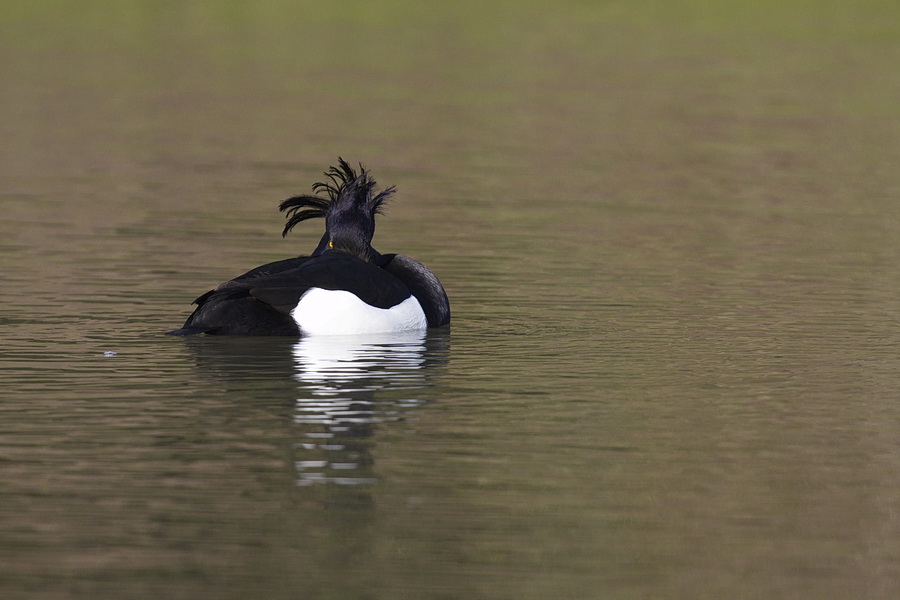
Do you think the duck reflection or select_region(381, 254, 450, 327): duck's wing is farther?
select_region(381, 254, 450, 327): duck's wing

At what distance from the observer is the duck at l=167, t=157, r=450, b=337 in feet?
40.5

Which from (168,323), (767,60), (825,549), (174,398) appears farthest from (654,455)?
(767,60)

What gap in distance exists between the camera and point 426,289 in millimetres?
13508

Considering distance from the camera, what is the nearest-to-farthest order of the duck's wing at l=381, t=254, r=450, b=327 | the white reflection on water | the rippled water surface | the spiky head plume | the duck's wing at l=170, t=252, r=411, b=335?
the rippled water surface, the white reflection on water, the duck's wing at l=170, t=252, r=411, b=335, the duck's wing at l=381, t=254, r=450, b=327, the spiky head plume

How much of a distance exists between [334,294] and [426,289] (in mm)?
1139

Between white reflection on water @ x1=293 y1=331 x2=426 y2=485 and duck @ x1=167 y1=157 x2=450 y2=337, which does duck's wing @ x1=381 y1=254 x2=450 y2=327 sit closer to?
duck @ x1=167 y1=157 x2=450 y2=337

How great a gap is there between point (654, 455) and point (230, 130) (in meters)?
20.0

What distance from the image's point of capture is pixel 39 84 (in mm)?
33406

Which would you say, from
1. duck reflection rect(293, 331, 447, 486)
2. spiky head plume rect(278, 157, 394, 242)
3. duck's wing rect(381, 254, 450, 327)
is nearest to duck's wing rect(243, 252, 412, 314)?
duck's wing rect(381, 254, 450, 327)

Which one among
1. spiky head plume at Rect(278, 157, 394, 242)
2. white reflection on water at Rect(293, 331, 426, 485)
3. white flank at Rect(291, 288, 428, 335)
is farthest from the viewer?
spiky head plume at Rect(278, 157, 394, 242)

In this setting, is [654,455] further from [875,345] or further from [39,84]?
[39,84]

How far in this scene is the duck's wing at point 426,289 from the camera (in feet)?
43.9

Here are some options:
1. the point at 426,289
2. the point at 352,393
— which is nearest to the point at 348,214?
the point at 426,289

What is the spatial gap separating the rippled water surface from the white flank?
0.19 metres
